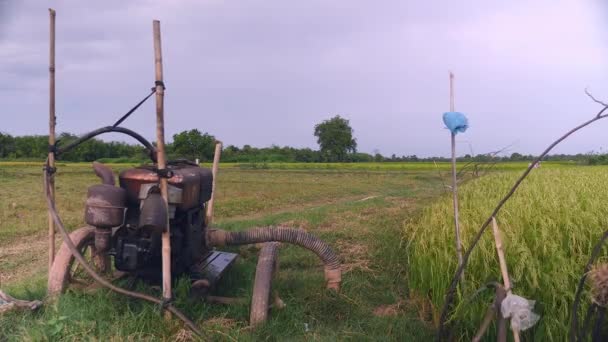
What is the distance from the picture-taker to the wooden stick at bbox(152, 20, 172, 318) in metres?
2.73

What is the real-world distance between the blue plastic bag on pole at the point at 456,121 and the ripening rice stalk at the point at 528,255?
110 centimetres

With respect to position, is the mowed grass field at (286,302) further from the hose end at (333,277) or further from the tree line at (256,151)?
the tree line at (256,151)

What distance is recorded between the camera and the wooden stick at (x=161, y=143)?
273 centimetres

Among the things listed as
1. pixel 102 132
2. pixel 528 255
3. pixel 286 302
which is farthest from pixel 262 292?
pixel 528 255

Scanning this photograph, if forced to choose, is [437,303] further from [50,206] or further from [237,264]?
[50,206]

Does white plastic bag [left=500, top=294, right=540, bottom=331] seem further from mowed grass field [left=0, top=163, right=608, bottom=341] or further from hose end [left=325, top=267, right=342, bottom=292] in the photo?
hose end [left=325, top=267, right=342, bottom=292]

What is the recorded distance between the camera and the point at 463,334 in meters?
3.06

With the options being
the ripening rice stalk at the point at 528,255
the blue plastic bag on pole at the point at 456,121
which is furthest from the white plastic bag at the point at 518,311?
the blue plastic bag on pole at the point at 456,121

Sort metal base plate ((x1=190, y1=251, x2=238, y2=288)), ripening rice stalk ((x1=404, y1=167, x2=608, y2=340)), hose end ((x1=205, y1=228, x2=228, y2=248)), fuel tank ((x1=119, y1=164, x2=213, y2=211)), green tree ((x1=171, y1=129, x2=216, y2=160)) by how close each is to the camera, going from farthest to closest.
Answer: green tree ((x1=171, y1=129, x2=216, y2=160)), hose end ((x1=205, y1=228, x2=228, y2=248)), metal base plate ((x1=190, y1=251, x2=238, y2=288)), fuel tank ((x1=119, y1=164, x2=213, y2=211)), ripening rice stalk ((x1=404, y1=167, x2=608, y2=340))

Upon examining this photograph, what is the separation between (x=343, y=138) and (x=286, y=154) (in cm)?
697

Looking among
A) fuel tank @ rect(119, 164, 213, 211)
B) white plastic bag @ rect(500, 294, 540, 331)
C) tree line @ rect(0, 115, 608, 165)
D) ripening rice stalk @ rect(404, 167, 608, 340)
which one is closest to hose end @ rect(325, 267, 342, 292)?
ripening rice stalk @ rect(404, 167, 608, 340)

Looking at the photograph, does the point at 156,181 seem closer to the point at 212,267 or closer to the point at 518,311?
the point at 212,267

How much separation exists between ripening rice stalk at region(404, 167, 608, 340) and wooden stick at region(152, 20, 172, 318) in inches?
73.7

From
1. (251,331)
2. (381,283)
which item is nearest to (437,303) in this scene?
(381,283)
